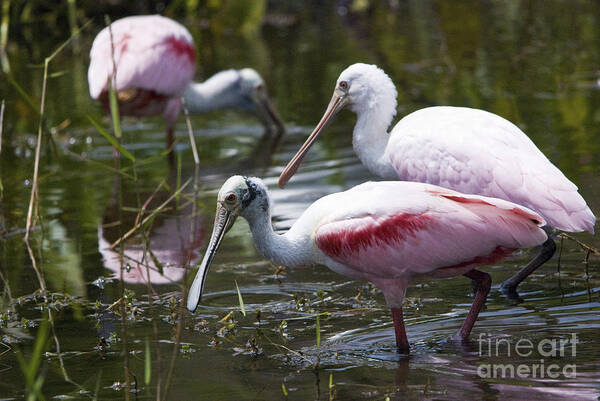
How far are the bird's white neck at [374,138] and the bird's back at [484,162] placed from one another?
0.12m

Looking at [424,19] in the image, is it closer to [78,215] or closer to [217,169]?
[217,169]

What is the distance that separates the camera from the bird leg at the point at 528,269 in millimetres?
6531

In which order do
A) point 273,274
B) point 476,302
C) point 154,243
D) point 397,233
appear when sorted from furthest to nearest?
1. point 154,243
2. point 273,274
3. point 476,302
4. point 397,233

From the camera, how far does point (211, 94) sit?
12125 millimetres

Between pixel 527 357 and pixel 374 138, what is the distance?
2.15 meters

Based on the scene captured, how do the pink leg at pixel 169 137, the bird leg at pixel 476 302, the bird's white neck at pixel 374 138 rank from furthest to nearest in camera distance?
1. the pink leg at pixel 169 137
2. the bird's white neck at pixel 374 138
3. the bird leg at pixel 476 302

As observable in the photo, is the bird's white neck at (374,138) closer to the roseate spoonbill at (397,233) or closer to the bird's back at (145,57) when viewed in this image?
the roseate spoonbill at (397,233)

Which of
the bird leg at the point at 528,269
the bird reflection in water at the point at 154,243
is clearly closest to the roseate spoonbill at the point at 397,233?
the bird leg at the point at 528,269

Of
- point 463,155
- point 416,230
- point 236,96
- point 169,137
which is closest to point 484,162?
point 463,155

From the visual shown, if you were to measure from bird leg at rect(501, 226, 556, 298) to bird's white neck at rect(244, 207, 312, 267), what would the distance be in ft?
4.35

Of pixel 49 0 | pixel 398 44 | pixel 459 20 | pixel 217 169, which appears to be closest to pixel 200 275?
pixel 217 169

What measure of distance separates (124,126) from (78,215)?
3.56 m

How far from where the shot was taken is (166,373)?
216 inches

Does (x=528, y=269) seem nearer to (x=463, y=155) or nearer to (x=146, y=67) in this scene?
(x=463, y=155)
